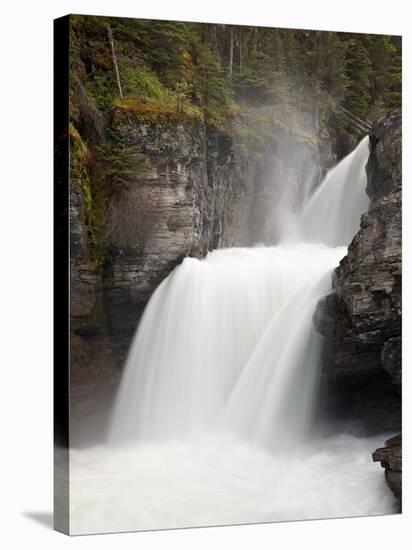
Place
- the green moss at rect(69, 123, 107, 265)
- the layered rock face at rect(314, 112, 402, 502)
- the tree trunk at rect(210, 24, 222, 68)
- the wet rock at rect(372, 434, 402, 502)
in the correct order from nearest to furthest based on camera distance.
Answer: the green moss at rect(69, 123, 107, 265) < the tree trunk at rect(210, 24, 222, 68) < the layered rock face at rect(314, 112, 402, 502) < the wet rock at rect(372, 434, 402, 502)

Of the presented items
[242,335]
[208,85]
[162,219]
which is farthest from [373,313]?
[208,85]

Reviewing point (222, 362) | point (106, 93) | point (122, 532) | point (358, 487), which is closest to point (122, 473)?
point (122, 532)

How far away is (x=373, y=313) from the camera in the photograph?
15.4 m

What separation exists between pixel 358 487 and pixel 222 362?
2.12 m

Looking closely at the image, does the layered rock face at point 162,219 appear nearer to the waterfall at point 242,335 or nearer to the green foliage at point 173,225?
the green foliage at point 173,225

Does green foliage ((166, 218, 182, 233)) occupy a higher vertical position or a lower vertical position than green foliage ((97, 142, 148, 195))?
lower

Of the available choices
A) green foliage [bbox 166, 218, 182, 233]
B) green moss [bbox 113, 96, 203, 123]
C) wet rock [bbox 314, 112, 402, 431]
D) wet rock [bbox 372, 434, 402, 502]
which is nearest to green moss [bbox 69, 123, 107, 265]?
green moss [bbox 113, 96, 203, 123]

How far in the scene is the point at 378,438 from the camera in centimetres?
1546

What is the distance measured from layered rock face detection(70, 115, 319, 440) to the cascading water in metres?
0.19

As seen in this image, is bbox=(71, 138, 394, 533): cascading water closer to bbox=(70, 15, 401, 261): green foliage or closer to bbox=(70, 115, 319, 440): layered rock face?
bbox=(70, 115, 319, 440): layered rock face

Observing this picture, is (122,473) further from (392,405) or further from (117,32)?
(117,32)

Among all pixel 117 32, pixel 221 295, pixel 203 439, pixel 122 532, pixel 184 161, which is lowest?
pixel 122 532

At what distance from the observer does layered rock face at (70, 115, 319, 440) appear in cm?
1409

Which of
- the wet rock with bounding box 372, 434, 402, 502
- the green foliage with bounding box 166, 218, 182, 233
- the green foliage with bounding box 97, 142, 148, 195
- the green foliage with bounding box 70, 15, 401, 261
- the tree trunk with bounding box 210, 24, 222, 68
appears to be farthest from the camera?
the wet rock with bounding box 372, 434, 402, 502
